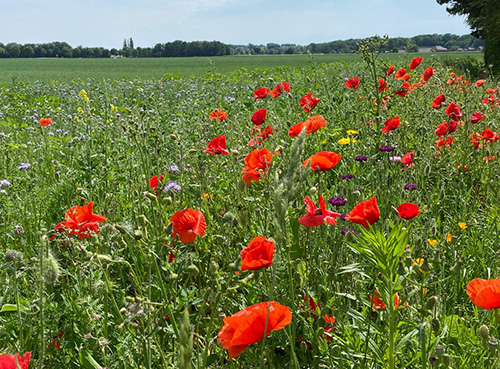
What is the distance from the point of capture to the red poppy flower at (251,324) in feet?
3.30

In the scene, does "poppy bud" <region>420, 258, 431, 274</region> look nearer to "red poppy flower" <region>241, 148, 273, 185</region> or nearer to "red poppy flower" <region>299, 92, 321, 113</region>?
"red poppy flower" <region>241, 148, 273, 185</region>

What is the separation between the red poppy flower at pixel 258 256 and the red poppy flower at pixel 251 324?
24 cm

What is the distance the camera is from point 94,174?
3336mm

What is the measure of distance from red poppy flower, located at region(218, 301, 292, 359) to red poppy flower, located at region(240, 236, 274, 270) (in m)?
0.24

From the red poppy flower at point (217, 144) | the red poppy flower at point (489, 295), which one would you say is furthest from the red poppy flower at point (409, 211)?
the red poppy flower at point (217, 144)

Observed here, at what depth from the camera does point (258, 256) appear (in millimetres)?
1301

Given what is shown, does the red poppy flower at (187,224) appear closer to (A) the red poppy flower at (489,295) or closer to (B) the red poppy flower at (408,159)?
(A) the red poppy flower at (489,295)

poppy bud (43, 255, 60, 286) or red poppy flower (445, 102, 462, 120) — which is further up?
red poppy flower (445, 102, 462, 120)

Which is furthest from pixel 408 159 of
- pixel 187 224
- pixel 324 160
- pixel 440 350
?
pixel 440 350

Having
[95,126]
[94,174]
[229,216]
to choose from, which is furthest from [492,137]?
[95,126]

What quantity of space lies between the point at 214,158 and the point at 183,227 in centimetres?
193

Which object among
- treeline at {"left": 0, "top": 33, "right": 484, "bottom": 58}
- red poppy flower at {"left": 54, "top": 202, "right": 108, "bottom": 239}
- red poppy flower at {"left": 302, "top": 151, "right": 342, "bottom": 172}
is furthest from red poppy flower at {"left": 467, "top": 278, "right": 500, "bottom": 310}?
treeline at {"left": 0, "top": 33, "right": 484, "bottom": 58}

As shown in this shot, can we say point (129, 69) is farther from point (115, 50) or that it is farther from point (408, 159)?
point (115, 50)

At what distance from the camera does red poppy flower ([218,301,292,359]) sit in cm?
101
